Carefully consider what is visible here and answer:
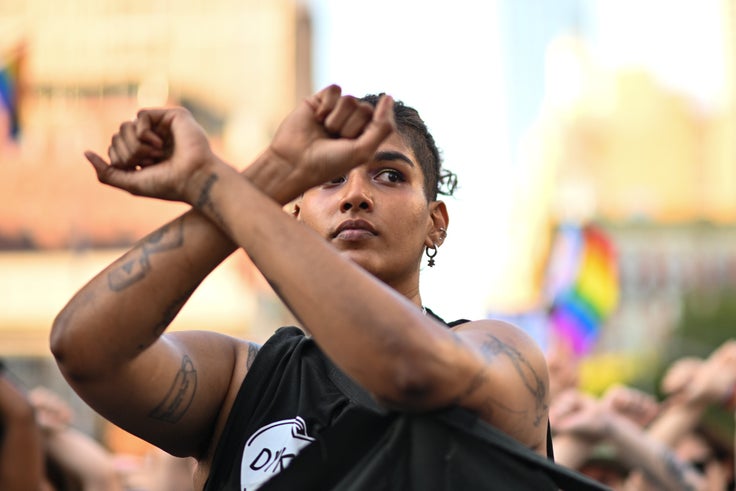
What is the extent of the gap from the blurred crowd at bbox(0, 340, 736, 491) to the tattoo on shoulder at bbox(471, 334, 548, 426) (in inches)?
123

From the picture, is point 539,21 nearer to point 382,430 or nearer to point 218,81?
point 218,81

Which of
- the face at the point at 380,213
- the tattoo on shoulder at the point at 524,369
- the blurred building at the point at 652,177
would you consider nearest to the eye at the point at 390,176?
the face at the point at 380,213

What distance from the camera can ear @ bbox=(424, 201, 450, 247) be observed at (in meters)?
3.43

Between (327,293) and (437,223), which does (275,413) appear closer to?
(327,293)

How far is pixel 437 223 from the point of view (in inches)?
137

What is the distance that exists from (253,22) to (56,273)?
1000 centimetres

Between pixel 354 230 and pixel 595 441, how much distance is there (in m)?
3.50

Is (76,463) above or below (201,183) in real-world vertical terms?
below

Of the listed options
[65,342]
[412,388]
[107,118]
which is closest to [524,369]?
[412,388]

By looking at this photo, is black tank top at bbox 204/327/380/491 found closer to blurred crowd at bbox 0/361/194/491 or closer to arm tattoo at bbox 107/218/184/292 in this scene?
arm tattoo at bbox 107/218/184/292

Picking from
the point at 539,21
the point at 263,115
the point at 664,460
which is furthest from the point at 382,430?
the point at 539,21

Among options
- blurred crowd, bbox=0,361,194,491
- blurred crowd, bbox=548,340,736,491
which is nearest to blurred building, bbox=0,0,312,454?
blurred crowd, bbox=0,361,194,491

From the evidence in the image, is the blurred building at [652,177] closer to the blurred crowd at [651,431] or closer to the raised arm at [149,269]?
the blurred crowd at [651,431]

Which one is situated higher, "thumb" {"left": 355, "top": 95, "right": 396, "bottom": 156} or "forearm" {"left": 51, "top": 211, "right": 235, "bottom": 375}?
"thumb" {"left": 355, "top": 95, "right": 396, "bottom": 156}
